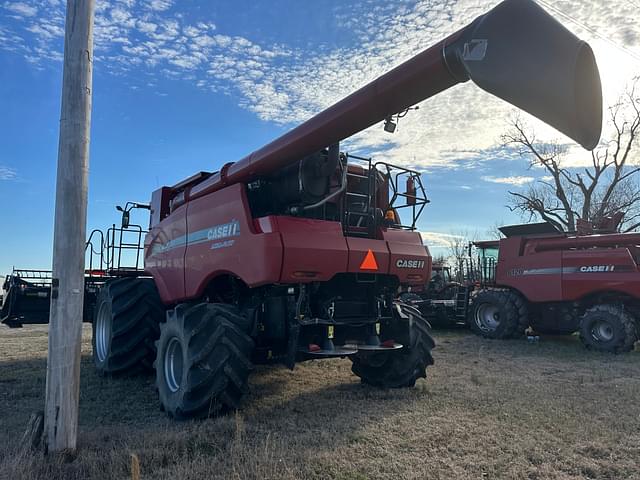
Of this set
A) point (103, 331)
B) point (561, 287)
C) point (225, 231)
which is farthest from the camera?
point (561, 287)

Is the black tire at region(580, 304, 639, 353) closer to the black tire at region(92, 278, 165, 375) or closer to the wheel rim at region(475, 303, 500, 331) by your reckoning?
the wheel rim at region(475, 303, 500, 331)

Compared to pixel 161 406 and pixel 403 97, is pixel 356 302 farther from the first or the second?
pixel 403 97

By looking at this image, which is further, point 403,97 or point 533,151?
point 533,151

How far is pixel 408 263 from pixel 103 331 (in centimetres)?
446

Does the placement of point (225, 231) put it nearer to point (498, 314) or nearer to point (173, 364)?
point (173, 364)

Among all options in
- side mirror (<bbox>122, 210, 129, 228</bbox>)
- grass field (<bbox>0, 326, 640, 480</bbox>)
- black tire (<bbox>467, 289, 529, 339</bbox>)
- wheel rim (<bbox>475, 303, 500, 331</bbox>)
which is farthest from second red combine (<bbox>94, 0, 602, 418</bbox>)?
wheel rim (<bbox>475, 303, 500, 331</bbox>)

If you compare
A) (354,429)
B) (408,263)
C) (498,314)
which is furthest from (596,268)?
(354,429)

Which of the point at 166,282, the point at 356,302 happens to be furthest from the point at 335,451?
the point at 166,282

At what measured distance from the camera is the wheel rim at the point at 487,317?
12.9 metres

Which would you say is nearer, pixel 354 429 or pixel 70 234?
pixel 70 234

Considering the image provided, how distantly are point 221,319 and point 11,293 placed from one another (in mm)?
6098

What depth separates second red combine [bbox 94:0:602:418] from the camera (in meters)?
3.51

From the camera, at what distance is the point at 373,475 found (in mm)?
3789

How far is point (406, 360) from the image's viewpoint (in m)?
6.46
